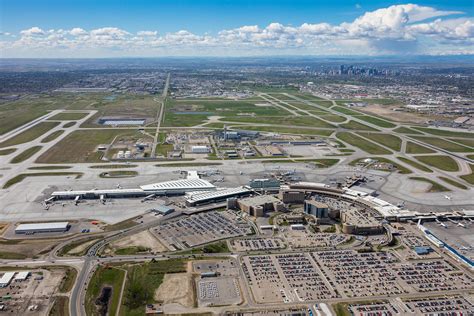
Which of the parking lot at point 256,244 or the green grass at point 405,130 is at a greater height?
the parking lot at point 256,244

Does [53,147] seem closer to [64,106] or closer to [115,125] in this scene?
[115,125]

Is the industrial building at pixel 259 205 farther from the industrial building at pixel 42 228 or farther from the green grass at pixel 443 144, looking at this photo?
the green grass at pixel 443 144

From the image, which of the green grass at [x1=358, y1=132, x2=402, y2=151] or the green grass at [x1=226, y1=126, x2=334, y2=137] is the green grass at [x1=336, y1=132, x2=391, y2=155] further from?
the green grass at [x1=226, y1=126, x2=334, y2=137]

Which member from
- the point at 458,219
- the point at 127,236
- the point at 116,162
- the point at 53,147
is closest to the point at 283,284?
the point at 127,236

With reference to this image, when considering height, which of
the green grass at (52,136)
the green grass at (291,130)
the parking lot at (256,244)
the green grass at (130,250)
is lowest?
the green grass at (291,130)

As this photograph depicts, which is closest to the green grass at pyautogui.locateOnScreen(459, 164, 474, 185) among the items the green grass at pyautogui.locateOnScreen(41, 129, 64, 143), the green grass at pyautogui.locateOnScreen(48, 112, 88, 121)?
the green grass at pyautogui.locateOnScreen(41, 129, 64, 143)

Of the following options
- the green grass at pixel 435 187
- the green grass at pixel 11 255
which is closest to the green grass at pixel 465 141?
the green grass at pixel 435 187

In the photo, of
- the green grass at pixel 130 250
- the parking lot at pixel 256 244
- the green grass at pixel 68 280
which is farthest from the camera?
the parking lot at pixel 256 244
